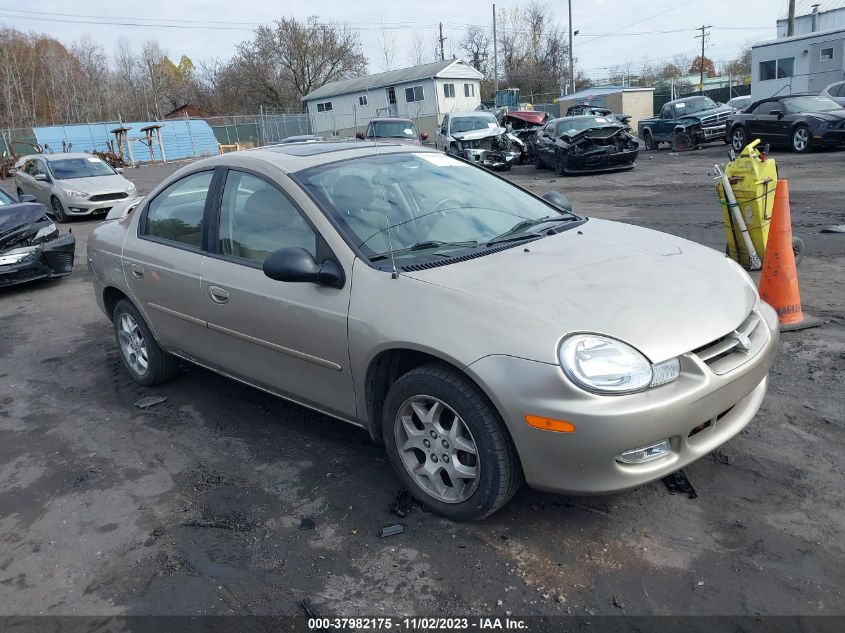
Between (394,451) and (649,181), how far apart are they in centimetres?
1392

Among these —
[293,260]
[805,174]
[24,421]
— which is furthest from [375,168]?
[805,174]

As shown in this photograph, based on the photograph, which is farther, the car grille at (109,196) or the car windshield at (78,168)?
the car windshield at (78,168)

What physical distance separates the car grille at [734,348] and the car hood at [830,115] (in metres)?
16.5

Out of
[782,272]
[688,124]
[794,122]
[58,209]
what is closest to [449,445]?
[782,272]

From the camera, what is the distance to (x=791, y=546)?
2766 millimetres

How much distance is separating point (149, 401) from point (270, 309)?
1.87 m

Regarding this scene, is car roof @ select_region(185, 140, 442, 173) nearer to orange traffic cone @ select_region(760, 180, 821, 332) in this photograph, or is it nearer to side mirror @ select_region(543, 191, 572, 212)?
side mirror @ select_region(543, 191, 572, 212)

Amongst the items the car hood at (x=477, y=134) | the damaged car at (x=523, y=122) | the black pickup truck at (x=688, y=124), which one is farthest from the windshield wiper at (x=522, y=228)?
→ the black pickup truck at (x=688, y=124)

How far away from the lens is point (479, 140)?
2022 centimetres

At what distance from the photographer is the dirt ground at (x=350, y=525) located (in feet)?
8.74

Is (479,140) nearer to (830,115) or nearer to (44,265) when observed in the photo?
(830,115)

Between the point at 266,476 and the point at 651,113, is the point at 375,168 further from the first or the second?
the point at 651,113

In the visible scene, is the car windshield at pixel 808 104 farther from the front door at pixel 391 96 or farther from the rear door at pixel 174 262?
the front door at pixel 391 96

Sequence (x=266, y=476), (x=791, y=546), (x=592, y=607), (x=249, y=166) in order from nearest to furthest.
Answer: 1. (x=592, y=607)
2. (x=791, y=546)
3. (x=266, y=476)
4. (x=249, y=166)
